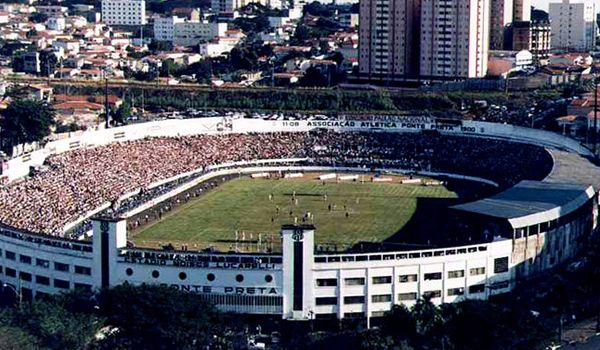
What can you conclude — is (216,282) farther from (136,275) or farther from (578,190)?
(578,190)

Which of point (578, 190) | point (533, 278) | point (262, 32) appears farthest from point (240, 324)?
point (262, 32)

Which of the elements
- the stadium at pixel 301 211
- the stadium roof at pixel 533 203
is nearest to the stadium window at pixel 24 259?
the stadium at pixel 301 211

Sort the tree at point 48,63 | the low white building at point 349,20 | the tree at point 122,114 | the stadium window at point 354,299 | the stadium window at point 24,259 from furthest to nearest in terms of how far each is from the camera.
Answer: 1. the low white building at point 349,20
2. the tree at point 48,63
3. the tree at point 122,114
4. the stadium window at point 24,259
5. the stadium window at point 354,299

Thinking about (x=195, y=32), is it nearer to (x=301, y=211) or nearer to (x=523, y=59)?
(x=523, y=59)

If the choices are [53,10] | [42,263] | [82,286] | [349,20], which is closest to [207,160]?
[42,263]

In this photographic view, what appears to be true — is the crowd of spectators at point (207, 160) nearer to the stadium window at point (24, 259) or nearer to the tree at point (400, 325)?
the stadium window at point (24, 259)

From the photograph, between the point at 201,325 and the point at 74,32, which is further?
the point at 74,32
